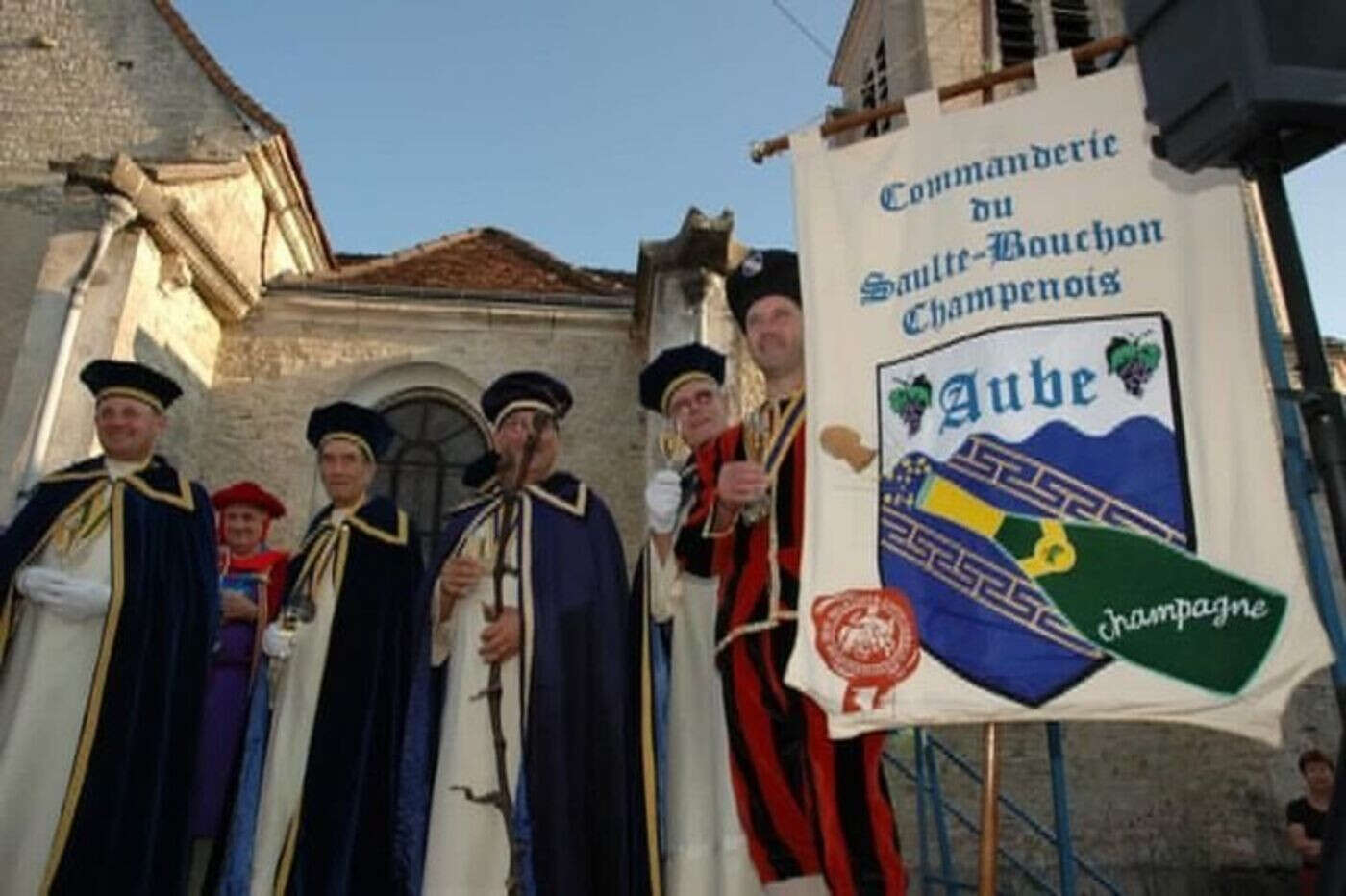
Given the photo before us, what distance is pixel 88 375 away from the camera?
4625 millimetres

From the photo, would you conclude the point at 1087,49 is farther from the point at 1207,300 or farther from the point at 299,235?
the point at 299,235

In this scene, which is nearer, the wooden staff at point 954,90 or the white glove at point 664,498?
the wooden staff at point 954,90

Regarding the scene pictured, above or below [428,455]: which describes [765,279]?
below

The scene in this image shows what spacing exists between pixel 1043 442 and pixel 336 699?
291 centimetres

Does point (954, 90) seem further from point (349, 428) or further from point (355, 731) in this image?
point (355, 731)

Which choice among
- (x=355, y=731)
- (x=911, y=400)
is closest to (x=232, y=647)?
(x=355, y=731)

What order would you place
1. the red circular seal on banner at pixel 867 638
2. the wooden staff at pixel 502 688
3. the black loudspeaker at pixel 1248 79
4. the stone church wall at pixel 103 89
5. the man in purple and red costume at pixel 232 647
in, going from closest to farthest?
1. the black loudspeaker at pixel 1248 79
2. the red circular seal on banner at pixel 867 638
3. the wooden staff at pixel 502 688
4. the man in purple and red costume at pixel 232 647
5. the stone church wall at pixel 103 89

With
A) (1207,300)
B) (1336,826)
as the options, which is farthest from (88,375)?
(1336,826)

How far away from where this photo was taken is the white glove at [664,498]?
3.69 metres

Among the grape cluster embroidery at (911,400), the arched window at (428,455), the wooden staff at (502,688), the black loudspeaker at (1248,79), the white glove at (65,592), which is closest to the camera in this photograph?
the black loudspeaker at (1248,79)

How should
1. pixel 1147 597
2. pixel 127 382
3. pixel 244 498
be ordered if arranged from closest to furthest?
pixel 1147 597 → pixel 127 382 → pixel 244 498

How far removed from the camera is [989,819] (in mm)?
2742

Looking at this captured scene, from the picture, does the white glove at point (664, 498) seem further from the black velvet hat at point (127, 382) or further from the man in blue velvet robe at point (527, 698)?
the black velvet hat at point (127, 382)

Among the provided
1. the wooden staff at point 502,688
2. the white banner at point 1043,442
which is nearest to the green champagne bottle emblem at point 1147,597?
the white banner at point 1043,442
